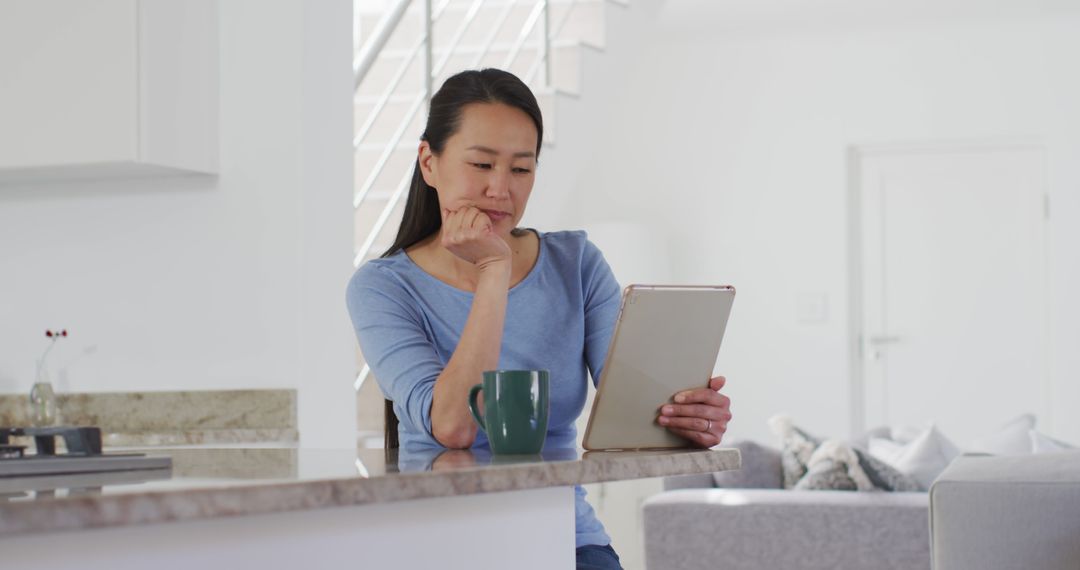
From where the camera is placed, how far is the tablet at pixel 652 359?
1456 mm

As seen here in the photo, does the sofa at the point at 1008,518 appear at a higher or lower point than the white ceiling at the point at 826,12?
lower

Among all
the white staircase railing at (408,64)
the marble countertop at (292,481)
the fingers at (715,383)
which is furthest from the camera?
the white staircase railing at (408,64)

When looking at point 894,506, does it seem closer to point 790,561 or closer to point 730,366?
point 790,561

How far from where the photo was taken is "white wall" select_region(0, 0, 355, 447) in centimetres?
278

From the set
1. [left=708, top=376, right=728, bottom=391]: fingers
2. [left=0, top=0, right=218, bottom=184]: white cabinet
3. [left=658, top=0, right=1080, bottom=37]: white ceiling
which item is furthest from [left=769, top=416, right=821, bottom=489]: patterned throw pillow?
[left=658, top=0, right=1080, bottom=37]: white ceiling

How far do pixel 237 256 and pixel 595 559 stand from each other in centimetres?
146

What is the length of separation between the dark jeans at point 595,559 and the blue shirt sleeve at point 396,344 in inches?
9.2

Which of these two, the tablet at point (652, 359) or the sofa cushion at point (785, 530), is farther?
the sofa cushion at point (785, 530)

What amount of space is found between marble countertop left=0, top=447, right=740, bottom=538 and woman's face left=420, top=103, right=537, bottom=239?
0.37m

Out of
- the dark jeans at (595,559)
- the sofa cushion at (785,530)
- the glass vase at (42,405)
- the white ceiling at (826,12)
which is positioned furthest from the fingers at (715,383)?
the white ceiling at (826,12)

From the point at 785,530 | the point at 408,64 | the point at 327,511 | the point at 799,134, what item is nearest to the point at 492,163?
the point at 327,511

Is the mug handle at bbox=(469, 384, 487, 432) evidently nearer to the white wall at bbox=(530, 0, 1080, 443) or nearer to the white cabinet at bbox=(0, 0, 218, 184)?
the white cabinet at bbox=(0, 0, 218, 184)

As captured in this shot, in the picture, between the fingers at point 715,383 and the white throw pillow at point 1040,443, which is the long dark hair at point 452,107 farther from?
the white throw pillow at point 1040,443

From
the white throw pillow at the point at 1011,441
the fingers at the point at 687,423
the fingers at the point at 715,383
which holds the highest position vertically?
the fingers at the point at 715,383
